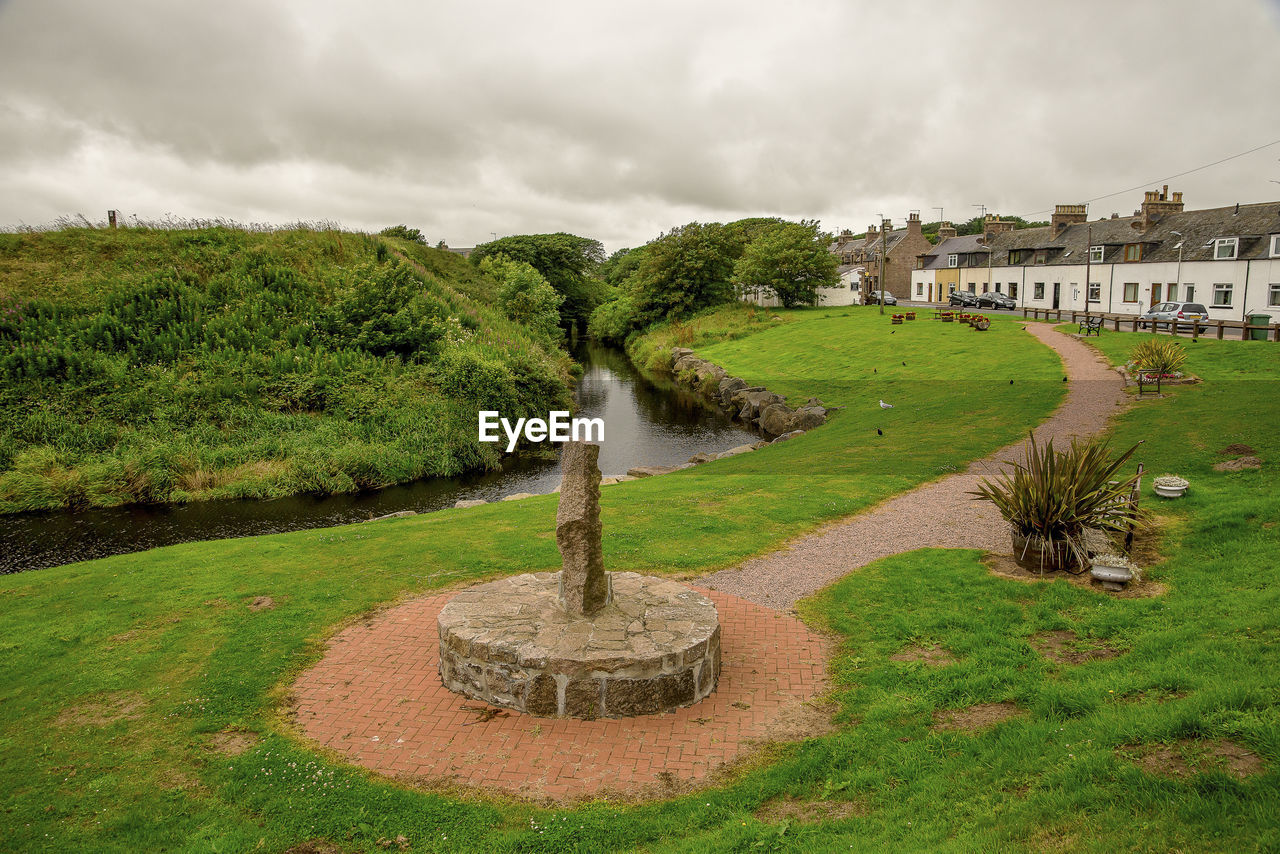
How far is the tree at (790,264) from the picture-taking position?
67.3 metres

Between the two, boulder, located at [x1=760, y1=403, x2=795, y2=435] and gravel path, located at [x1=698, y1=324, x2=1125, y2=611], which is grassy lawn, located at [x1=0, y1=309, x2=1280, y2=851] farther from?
boulder, located at [x1=760, y1=403, x2=795, y2=435]

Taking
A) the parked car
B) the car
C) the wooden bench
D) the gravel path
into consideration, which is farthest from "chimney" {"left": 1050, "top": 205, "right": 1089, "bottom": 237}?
the gravel path

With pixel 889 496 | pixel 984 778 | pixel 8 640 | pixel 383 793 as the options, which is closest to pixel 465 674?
pixel 383 793

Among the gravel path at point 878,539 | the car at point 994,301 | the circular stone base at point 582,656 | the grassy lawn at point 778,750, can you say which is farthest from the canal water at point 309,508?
the car at point 994,301

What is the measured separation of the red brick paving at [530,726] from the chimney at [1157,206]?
60506 mm

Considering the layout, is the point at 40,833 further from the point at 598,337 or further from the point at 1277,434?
the point at 598,337

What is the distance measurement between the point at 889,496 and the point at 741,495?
11.5 ft

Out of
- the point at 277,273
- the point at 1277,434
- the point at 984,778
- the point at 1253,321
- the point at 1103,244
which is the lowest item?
the point at 984,778

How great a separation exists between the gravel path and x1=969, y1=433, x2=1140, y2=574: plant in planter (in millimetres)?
1233

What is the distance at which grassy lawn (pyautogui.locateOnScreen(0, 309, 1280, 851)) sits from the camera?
5.75 meters

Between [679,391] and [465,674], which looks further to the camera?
[679,391]

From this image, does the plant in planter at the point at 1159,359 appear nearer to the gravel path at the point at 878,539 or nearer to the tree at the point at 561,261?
the gravel path at the point at 878,539

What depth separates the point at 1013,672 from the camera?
798 cm

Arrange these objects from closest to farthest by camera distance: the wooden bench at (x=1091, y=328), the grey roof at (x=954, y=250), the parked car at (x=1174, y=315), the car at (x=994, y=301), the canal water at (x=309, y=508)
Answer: the canal water at (x=309, y=508) < the parked car at (x=1174, y=315) < the wooden bench at (x=1091, y=328) < the car at (x=994, y=301) < the grey roof at (x=954, y=250)
